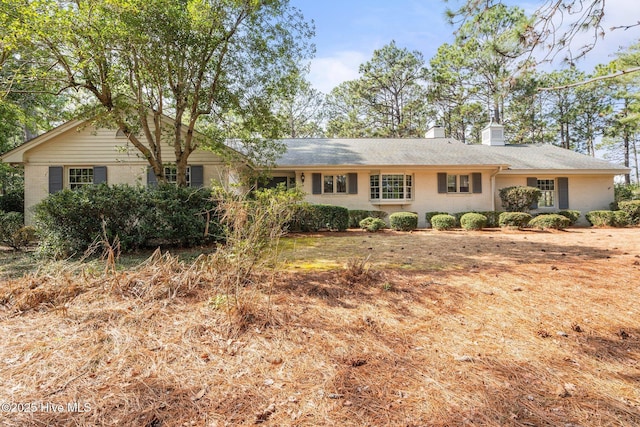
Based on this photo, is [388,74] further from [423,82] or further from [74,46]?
[74,46]

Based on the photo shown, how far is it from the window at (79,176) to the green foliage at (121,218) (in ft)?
21.7

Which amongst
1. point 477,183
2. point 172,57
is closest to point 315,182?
point 477,183

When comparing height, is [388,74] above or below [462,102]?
above

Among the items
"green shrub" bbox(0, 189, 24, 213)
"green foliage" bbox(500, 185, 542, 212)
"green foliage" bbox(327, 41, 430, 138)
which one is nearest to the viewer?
"green foliage" bbox(500, 185, 542, 212)

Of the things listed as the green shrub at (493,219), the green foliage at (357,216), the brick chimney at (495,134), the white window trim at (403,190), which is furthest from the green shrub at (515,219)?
the brick chimney at (495,134)

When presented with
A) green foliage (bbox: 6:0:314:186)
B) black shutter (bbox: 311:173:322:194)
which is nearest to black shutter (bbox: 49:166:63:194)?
green foliage (bbox: 6:0:314:186)

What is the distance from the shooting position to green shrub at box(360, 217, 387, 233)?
36.7 feet

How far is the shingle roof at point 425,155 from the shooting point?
13.6 meters

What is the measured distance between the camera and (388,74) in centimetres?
2580

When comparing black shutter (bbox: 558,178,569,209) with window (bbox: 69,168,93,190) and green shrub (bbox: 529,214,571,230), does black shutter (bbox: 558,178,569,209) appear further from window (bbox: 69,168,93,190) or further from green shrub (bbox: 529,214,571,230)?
window (bbox: 69,168,93,190)

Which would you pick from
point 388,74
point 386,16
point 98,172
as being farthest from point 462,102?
point 98,172

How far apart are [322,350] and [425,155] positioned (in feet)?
43.8

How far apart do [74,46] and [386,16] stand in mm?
7172

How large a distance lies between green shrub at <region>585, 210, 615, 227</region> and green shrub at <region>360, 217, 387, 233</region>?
369 inches
